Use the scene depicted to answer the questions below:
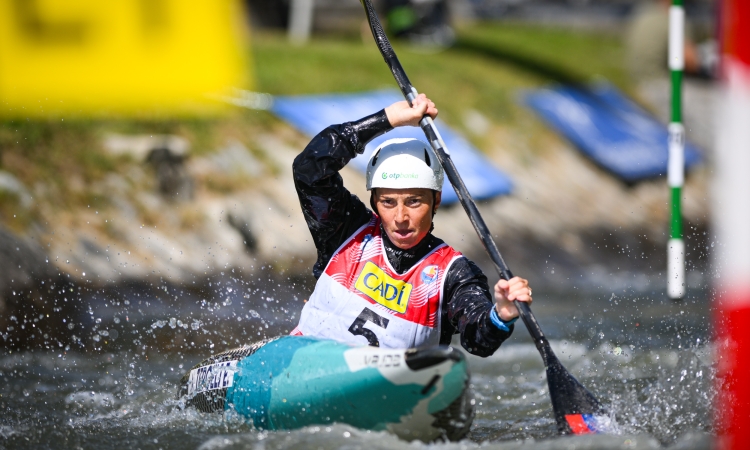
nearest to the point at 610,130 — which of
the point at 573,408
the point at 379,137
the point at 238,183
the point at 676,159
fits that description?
the point at 379,137

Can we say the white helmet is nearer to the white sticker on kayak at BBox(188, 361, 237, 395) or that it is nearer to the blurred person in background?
the white sticker on kayak at BBox(188, 361, 237, 395)

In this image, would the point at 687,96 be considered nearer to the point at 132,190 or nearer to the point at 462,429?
the point at 132,190

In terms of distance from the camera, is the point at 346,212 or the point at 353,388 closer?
the point at 353,388

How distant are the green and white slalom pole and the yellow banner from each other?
472 centimetres

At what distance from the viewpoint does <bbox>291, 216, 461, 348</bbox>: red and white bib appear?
4.16m

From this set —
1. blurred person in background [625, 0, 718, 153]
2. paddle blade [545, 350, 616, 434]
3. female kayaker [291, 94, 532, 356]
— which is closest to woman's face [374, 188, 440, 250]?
female kayaker [291, 94, 532, 356]

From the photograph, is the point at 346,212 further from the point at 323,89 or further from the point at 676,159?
the point at 323,89

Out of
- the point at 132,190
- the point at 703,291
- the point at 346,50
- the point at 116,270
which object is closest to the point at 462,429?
the point at 116,270

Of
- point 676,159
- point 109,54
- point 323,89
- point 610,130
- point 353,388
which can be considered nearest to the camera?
point 353,388

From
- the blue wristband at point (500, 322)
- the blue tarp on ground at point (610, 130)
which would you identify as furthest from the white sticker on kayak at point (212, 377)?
the blue tarp on ground at point (610, 130)

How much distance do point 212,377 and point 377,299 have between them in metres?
0.96

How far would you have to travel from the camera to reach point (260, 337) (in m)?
6.84

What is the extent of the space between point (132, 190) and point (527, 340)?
384cm

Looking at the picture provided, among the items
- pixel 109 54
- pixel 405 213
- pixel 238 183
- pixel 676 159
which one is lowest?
pixel 405 213
